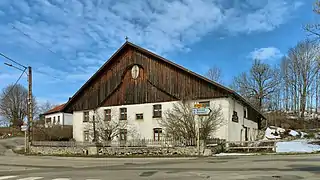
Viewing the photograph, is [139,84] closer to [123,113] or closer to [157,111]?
[157,111]

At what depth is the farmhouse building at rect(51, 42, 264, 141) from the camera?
3297cm

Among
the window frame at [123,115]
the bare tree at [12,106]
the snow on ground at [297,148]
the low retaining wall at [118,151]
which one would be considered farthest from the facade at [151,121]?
the bare tree at [12,106]

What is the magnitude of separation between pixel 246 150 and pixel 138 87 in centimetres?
1454

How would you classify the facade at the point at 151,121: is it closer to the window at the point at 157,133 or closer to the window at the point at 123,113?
the window at the point at 157,133

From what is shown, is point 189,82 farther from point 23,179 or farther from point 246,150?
point 23,179

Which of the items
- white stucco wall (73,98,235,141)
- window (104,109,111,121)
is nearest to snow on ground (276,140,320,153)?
white stucco wall (73,98,235,141)

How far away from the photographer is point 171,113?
107 ft

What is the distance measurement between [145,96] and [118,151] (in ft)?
31.1

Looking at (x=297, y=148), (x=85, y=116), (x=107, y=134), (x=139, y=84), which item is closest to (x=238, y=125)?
(x=297, y=148)

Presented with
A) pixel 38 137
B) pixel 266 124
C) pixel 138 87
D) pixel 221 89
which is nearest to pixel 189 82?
pixel 221 89

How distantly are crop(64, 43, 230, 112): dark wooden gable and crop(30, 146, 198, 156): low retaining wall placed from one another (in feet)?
26.7

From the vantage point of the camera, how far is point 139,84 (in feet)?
122

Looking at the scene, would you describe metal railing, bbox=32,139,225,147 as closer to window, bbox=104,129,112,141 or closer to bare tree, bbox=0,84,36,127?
window, bbox=104,129,112,141

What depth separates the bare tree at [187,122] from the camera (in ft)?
91.9
